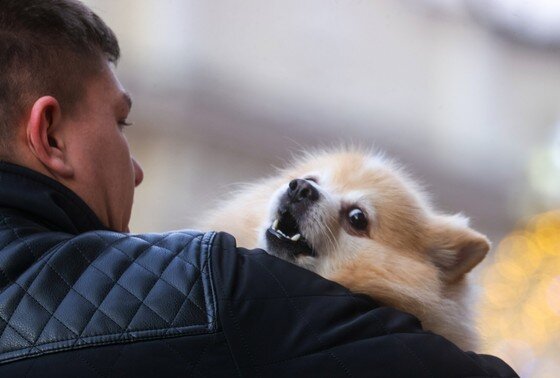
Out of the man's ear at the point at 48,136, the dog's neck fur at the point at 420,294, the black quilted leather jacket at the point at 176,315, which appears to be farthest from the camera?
the dog's neck fur at the point at 420,294

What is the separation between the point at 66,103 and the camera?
1105mm

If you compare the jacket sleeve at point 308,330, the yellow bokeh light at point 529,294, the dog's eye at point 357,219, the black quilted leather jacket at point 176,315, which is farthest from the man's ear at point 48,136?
the yellow bokeh light at point 529,294

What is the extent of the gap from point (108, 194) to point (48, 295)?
341mm

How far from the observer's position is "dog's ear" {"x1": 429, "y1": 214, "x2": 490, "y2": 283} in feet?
4.70

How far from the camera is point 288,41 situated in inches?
87.6

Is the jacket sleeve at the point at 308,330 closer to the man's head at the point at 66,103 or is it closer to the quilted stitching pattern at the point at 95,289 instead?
the quilted stitching pattern at the point at 95,289

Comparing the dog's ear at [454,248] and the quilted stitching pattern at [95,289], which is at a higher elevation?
the dog's ear at [454,248]

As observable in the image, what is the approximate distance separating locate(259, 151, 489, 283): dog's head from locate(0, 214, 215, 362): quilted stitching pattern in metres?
0.50

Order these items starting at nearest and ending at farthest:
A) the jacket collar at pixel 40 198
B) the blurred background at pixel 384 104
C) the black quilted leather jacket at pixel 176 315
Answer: the black quilted leather jacket at pixel 176 315 → the jacket collar at pixel 40 198 → the blurred background at pixel 384 104

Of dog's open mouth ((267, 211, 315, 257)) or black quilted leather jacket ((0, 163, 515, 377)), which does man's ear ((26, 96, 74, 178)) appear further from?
dog's open mouth ((267, 211, 315, 257))

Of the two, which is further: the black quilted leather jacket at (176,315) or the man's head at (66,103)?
the man's head at (66,103)

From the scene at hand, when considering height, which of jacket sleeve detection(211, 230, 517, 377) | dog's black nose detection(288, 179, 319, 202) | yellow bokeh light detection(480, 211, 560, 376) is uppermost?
jacket sleeve detection(211, 230, 517, 377)

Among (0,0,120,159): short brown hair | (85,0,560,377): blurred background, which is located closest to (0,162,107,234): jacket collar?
(0,0,120,159): short brown hair

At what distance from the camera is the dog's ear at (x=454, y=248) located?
1.43 meters
